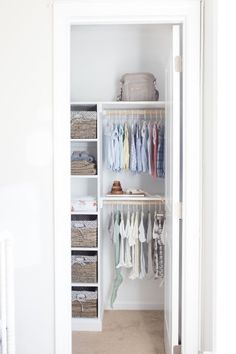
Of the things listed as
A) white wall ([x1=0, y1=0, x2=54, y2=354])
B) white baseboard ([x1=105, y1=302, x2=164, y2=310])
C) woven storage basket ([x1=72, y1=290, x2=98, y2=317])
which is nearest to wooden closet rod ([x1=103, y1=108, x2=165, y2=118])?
white wall ([x1=0, y1=0, x2=54, y2=354])

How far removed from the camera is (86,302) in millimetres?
3088

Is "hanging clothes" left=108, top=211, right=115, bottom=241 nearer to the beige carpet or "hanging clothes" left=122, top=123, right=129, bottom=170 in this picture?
"hanging clothes" left=122, top=123, right=129, bottom=170

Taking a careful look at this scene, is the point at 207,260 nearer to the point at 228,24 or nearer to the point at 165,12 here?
the point at 228,24

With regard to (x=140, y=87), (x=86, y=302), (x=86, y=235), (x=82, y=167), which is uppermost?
(x=140, y=87)

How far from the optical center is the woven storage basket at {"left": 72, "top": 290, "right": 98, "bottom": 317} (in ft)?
10.1

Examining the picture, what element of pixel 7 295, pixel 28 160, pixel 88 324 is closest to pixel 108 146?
pixel 28 160

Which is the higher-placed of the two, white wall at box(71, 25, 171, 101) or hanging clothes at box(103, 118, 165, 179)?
white wall at box(71, 25, 171, 101)

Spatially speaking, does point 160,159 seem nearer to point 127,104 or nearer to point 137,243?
point 127,104

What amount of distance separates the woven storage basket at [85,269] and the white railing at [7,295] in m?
1.24

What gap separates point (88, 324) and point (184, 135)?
1880mm

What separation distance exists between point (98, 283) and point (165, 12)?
2.14 metres

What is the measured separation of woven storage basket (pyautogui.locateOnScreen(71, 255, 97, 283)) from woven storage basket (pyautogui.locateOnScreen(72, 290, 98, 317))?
11cm

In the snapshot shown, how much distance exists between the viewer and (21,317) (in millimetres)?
2172

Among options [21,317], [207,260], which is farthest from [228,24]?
[21,317]
